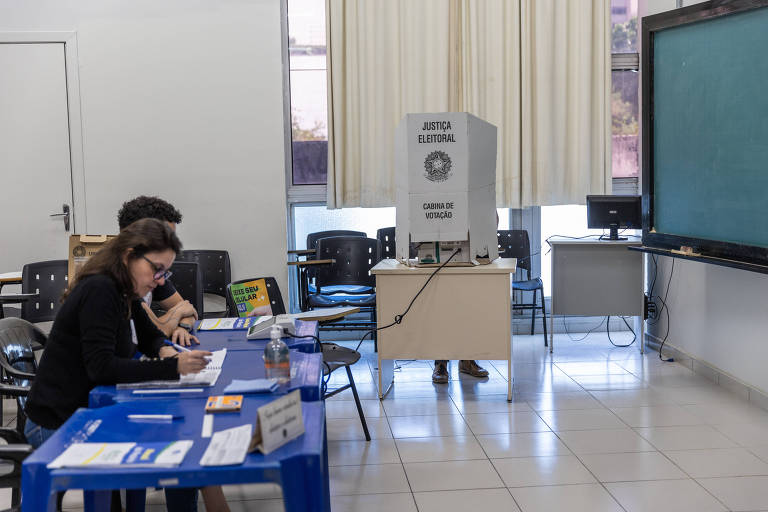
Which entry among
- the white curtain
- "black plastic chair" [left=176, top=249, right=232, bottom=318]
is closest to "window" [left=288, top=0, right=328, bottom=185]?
"black plastic chair" [left=176, top=249, right=232, bottom=318]

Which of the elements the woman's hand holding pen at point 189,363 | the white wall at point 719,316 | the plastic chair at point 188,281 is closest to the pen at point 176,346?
the woman's hand holding pen at point 189,363

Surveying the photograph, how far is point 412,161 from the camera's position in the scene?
13.2ft

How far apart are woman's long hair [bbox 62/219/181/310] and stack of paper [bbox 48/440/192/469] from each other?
27.1 inches

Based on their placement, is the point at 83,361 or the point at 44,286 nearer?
the point at 83,361

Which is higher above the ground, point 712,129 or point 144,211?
point 712,129

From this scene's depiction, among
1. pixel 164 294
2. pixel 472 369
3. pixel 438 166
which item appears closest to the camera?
pixel 164 294

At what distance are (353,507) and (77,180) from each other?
3.32 m

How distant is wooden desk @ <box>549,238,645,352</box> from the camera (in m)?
5.45

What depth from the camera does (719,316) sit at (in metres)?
4.53

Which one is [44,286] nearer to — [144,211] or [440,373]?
[144,211]

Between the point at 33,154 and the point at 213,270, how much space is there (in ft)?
4.74

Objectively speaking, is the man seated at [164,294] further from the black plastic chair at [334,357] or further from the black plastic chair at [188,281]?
the black plastic chair at [188,281]

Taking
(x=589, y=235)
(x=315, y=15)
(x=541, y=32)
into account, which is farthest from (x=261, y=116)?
(x=589, y=235)

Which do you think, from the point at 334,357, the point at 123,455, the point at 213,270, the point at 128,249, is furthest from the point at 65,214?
the point at 123,455
